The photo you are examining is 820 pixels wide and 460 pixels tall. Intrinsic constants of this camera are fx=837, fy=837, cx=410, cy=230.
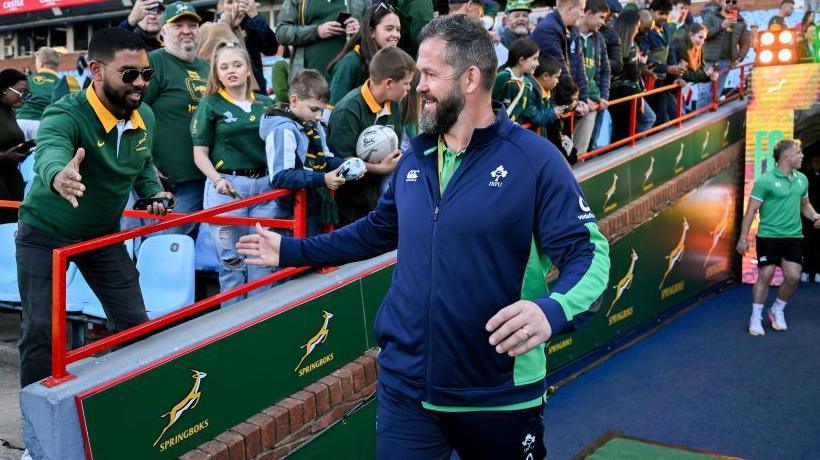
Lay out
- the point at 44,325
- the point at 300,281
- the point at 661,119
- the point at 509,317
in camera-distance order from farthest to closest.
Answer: the point at 661,119
the point at 300,281
the point at 44,325
the point at 509,317

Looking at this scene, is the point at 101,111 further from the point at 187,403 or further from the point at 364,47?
the point at 364,47

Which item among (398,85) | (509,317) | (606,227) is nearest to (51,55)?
(398,85)

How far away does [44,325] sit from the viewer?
374 centimetres

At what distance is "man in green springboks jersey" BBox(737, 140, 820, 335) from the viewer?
912 cm

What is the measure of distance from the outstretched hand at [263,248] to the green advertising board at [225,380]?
86 cm

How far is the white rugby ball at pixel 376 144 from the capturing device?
4.97 metres

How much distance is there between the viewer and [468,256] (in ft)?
8.70

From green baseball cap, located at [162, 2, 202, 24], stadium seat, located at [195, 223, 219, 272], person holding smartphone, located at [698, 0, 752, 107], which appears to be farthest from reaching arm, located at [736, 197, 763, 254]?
green baseball cap, located at [162, 2, 202, 24]

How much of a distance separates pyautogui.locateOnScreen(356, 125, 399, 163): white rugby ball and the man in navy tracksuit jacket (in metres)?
2.11

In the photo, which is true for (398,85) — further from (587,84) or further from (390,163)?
(587,84)

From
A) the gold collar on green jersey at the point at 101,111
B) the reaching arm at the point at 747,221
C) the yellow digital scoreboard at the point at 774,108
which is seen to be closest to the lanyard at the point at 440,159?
the gold collar on green jersey at the point at 101,111

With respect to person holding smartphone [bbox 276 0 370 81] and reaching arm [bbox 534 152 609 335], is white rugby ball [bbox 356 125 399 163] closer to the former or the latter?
person holding smartphone [bbox 276 0 370 81]

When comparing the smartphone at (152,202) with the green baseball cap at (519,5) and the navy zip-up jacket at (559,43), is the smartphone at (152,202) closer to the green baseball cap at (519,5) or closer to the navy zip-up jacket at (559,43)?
the navy zip-up jacket at (559,43)

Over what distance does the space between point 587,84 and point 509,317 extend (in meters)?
5.92
